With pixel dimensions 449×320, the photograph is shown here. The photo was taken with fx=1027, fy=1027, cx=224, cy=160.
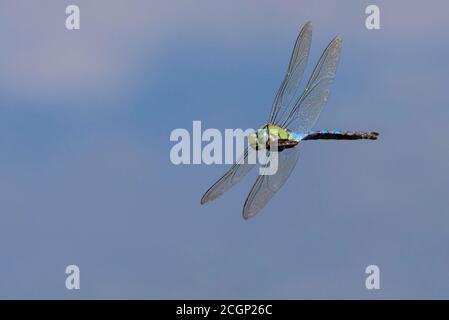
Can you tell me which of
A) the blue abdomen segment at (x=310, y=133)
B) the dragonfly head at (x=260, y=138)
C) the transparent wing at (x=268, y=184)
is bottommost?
the transparent wing at (x=268, y=184)

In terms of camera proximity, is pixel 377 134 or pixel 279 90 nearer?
pixel 279 90

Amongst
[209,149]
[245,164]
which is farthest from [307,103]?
[209,149]

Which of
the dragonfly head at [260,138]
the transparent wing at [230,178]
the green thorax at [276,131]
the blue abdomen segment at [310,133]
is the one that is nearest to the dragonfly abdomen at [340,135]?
the blue abdomen segment at [310,133]

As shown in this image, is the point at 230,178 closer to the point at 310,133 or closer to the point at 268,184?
the point at 268,184

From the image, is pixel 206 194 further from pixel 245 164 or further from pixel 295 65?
pixel 295 65

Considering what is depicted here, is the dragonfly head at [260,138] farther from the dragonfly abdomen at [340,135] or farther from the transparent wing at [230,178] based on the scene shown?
the dragonfly abdomen at [340,135]

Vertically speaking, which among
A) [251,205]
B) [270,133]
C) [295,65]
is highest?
[295,65]

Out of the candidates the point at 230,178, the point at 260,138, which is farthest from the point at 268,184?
the point at 260,138
